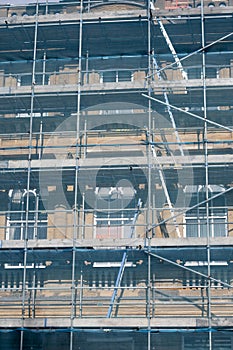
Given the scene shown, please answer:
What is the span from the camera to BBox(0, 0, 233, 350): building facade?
1655 centimetres

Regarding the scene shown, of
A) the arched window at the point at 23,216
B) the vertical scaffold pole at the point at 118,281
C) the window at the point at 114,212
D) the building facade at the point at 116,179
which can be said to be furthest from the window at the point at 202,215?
the arched window at the point at 23,216

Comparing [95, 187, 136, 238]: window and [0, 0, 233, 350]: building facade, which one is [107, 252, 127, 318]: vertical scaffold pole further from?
[95, 187, 136, 238]: window

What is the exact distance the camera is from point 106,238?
17.1 meters

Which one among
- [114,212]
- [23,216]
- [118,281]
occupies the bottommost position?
[118,281]

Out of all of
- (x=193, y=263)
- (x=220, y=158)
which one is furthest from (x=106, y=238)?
(x=220, y=158)

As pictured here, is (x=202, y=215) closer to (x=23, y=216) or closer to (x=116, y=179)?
(x=116, y=179)

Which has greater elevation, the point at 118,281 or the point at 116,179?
the point at 116,179

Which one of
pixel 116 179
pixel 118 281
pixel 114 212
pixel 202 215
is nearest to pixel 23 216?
pixel 114 212

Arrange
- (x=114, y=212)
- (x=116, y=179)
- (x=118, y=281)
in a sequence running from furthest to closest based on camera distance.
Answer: (x=114, y=212), (x=116, y=179), (x=118, y=281)

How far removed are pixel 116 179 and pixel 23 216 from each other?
8.75ft

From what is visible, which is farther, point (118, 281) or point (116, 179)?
point (116, 179)

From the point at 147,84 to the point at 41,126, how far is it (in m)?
3.22

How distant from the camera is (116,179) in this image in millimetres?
18047

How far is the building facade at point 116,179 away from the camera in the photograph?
1655 centimetres
